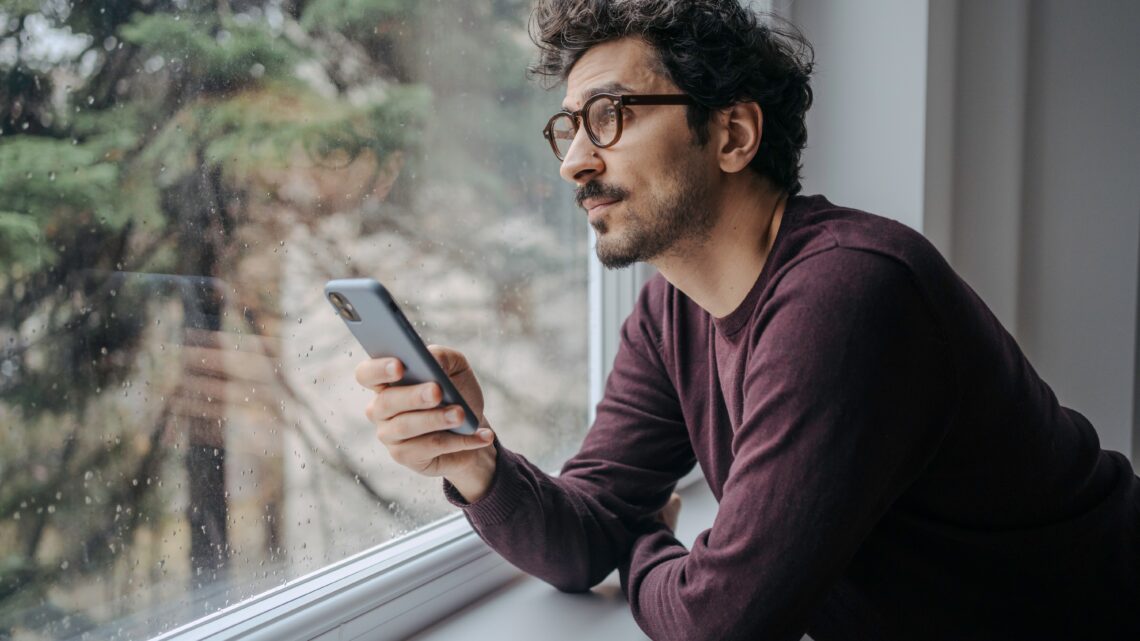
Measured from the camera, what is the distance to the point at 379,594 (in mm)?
1003

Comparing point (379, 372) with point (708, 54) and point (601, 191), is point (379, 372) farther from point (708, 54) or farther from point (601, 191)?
point (708, 54)

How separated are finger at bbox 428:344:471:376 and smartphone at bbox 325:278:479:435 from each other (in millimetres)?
A: 127

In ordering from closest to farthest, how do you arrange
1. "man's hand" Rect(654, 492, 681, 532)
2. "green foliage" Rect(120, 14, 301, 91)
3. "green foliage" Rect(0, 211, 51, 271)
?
"green foliage" Rect(0, 211, 51, 271)
"green foliage" Rect(120, 14, 301, 91)
"man's hand" Rect(654, 492, 681, 532)

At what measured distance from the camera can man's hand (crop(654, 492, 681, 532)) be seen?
122 cm

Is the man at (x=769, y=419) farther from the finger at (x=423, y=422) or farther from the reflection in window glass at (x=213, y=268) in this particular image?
the reflection in window glass at (x=213, y=268)

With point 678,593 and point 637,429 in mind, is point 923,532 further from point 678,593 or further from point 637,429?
point 637,429

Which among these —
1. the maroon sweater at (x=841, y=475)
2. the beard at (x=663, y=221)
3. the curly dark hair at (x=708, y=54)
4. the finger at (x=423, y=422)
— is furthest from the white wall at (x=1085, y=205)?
the finger at (x=423, y=422)

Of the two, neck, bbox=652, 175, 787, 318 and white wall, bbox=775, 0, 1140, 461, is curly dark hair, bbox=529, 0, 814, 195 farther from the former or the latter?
white wall, bbox=775, 0, 1140, 461

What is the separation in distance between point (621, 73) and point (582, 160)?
0.40 ft

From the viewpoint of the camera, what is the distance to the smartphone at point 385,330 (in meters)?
0.77

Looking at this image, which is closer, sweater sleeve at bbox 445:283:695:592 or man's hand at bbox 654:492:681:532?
sweater sleeve at bbox 445:283:695:592

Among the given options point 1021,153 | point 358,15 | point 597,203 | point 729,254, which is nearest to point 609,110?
point 597,203

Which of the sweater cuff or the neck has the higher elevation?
the neck

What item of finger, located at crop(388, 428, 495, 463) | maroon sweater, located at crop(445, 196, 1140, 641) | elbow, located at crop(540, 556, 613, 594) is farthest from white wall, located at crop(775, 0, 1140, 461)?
finger, located at crop(388, 428, 495, 463)
